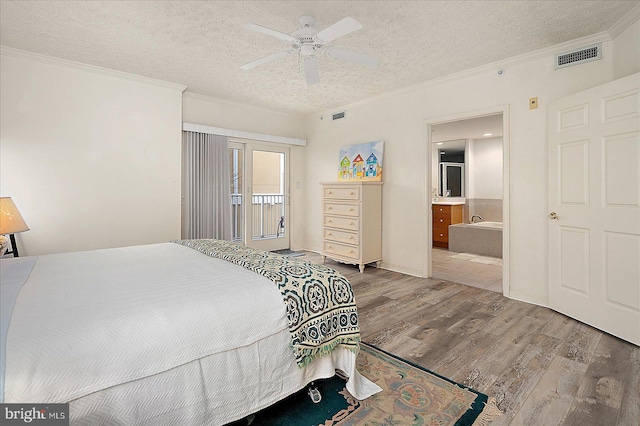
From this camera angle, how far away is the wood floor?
5.64ft

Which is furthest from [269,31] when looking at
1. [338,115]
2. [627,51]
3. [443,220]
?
[443,220]

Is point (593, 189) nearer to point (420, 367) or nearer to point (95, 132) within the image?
point (420, 367)

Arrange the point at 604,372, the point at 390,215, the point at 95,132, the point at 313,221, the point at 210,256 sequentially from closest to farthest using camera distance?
the point at 604,372 < the point at 210,256 < the point at 95,132 < the point at 390,215 < the point at 313,221

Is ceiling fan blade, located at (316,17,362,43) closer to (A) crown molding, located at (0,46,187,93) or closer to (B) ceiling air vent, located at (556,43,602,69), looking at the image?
(B) ceiling air vent, located at (556,43,602,69)

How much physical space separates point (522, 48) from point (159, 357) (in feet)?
12.9

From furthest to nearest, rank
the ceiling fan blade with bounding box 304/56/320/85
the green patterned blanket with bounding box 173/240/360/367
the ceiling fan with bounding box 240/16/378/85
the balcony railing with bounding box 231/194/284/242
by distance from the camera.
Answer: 1. the balcony railing with bounding box 231/194/284/242
2. the ceiling fan blade with bounding box 304/56/320/85
3. the ceiling fan with bounding box 240/16/378/85
4. the green patterned blanket with bounding box 173/240/360/367

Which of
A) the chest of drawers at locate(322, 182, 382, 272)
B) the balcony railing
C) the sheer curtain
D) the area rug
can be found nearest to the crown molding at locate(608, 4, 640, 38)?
the chest of drawers at locate(322, 182, 382, 272)

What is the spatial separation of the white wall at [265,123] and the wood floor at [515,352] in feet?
8.99

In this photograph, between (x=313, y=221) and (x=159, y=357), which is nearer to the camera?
(x=159, y=357)

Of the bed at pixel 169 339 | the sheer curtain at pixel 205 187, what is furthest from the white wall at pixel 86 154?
the bed at pixel 169 339

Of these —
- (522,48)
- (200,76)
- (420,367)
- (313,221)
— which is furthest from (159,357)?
(313,221)

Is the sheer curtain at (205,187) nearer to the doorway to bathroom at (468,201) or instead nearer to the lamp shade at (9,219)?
the lamp shade at (9,219)

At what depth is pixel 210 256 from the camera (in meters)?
2.38

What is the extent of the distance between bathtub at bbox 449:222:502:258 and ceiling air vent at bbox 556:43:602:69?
309cm
